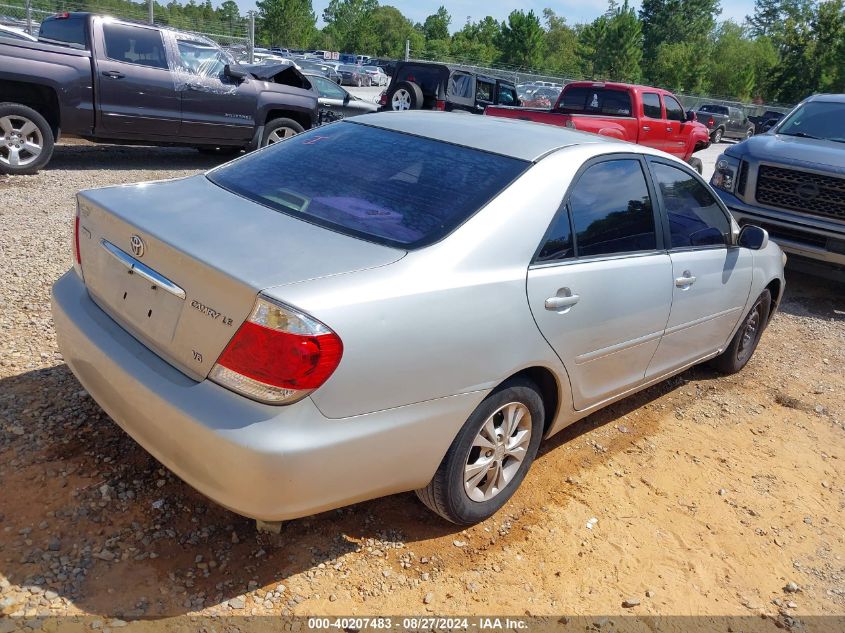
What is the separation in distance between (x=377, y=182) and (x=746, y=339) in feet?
10.8

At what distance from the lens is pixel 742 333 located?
4.89 m

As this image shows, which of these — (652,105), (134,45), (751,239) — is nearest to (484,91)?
(652,105)

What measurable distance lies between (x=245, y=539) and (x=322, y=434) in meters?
0.78

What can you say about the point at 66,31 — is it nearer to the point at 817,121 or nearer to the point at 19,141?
the point at 19,141

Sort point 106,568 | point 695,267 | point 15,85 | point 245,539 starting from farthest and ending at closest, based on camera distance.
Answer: point 15,85
point 695,267
point 245,539
point 106,568

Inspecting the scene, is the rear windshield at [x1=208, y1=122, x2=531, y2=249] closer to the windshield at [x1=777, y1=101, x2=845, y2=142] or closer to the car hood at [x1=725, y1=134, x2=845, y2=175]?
the car hood at [x1=725, y1=134, x2=845, y2=175]

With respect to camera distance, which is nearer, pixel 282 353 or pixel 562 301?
pixel 282 353

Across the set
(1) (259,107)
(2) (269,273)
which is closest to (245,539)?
(2) (269,273)

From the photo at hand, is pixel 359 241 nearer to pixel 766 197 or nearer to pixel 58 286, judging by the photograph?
pixel 58 286

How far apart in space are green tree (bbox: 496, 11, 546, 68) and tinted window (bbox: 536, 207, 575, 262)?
60.1 metres

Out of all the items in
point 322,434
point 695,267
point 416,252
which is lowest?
point 322,434

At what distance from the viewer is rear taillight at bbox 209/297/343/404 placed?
7.14 feet

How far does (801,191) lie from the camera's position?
7.12 metres

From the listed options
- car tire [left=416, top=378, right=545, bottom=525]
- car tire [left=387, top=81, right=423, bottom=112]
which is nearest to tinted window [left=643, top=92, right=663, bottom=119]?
car tire [left=387, top=81, right=423, bottom=112]
